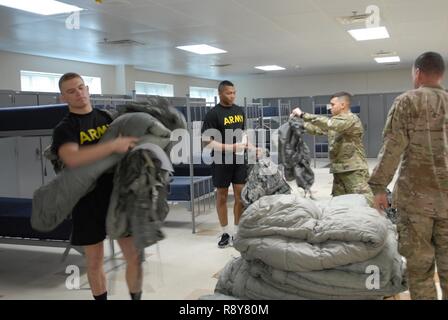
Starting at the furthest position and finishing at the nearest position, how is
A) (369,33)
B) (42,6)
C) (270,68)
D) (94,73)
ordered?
1. (270,68)
2. (94,73)
3. (369,33)
4. (42,6)

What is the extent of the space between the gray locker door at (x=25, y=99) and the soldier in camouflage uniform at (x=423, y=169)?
530 cm

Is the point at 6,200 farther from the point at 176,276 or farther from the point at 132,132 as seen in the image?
the point at 132,132

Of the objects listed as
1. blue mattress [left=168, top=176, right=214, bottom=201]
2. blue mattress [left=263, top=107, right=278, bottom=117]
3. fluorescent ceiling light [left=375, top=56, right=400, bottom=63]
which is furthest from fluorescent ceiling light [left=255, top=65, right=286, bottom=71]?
blue mattress [left=168, top=176, right=214, bottom=201]

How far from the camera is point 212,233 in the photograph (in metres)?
4.95

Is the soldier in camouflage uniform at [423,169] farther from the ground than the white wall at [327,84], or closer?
closer

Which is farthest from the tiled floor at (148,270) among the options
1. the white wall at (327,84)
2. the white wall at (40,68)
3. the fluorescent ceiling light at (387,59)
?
the white wall at (327,84)

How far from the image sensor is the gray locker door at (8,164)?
5887mm

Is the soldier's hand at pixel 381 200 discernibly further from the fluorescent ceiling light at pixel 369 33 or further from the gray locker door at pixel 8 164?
the fluorescent ceiling light at pixel 369 33

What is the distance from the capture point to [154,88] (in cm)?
1320

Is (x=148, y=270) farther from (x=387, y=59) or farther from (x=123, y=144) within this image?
(x=387, y=59)

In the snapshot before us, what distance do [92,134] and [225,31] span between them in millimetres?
5047

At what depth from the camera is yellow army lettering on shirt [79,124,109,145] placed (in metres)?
2.34

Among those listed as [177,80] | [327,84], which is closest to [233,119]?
[177,80]
